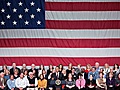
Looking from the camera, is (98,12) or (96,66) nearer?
(96,66)

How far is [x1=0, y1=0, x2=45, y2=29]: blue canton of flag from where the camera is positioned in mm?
14500

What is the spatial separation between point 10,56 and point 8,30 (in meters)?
1.06

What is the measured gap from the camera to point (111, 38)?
47.5ft

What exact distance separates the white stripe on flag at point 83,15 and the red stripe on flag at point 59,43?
35.4 inches

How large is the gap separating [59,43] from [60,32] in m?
0.45

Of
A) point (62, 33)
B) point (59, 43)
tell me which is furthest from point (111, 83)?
point (62, 33)

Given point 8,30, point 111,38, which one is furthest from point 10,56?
point 111,38

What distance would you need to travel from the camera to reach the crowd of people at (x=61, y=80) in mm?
12703

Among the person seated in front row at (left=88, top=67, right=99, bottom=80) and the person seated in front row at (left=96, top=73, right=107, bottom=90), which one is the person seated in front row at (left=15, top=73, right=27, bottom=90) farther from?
the person seated in front row at (left=96, top=73, right=107, bottom=90)

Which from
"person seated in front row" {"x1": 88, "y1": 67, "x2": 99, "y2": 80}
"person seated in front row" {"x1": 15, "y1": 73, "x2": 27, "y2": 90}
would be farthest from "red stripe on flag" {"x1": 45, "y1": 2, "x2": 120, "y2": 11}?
"person seated in front row" {"x1": 15, "y1": 73, "x2": 27, "y2": 90}

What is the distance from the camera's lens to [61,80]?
1279cm

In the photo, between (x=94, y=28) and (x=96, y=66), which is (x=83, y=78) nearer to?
(x=96, y=66)

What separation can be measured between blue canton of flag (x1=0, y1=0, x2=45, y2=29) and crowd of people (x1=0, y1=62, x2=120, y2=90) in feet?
6.70

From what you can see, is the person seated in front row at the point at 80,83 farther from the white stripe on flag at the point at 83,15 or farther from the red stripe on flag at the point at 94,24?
the white stripe on flag at the point at 83,15
